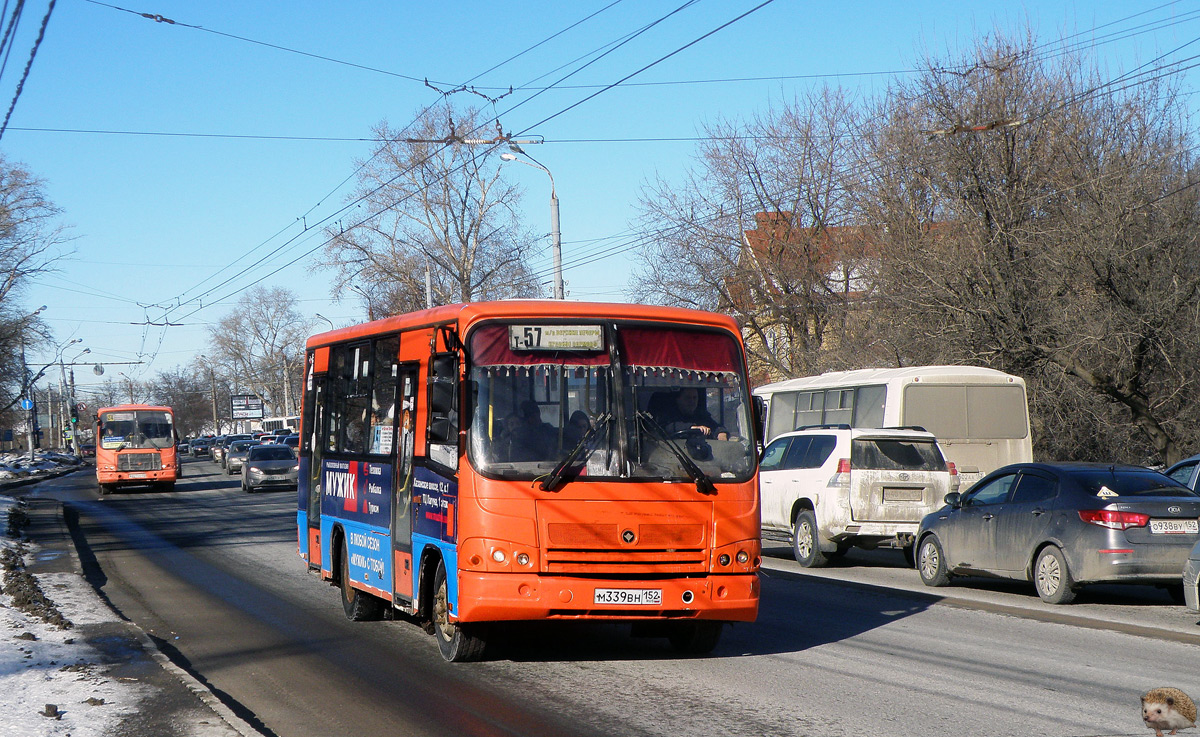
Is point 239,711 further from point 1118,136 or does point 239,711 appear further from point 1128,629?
point 1118,136

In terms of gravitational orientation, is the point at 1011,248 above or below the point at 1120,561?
above

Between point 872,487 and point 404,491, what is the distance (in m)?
8.11

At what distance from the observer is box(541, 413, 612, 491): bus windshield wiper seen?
28.4 ft

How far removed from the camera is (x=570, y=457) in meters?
8.73

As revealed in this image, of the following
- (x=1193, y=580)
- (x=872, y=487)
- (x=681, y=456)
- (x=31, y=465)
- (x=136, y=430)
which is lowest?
(x=31, y=465)

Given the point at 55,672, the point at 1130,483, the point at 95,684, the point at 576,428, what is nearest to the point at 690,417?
the point at 576,428

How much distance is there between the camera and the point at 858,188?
3356cm

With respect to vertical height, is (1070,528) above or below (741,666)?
above

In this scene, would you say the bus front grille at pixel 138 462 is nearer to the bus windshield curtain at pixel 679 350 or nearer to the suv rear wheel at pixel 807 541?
the suv rear wheel at pixel 807 541

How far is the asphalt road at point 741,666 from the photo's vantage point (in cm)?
724

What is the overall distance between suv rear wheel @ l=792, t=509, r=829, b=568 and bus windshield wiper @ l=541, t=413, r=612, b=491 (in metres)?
8.55

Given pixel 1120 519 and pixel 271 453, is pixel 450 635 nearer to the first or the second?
pixel 1120 519

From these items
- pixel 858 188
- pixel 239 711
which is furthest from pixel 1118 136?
pixel 239 711

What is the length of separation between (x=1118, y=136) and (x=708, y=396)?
68.5ft
